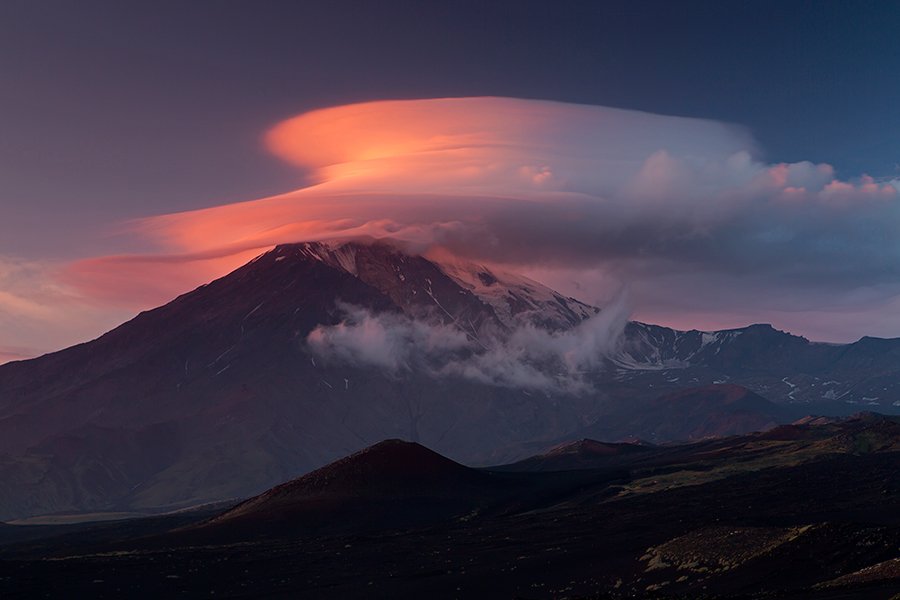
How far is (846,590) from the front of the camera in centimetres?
5184

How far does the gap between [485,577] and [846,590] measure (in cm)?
3973

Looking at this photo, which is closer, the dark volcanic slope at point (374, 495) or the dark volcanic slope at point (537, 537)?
the dark volcanic slope at point (537, 537)

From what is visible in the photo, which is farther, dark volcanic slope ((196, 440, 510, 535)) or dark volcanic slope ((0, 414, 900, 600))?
dark volcanic slope ((196, 440, 510, 535))

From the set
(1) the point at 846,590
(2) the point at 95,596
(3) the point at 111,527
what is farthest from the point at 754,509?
(3) the point at 111,527

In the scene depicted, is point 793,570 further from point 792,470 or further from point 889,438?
point 889,438

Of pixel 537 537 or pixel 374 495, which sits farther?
pixel 374 495

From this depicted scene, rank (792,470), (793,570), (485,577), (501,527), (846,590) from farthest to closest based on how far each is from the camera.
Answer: (792,470) → (501,527) → (485,577) → (793,570) → (846,590)

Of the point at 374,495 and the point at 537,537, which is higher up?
the point at 374,495

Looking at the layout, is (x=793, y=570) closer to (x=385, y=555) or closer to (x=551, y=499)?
(x=385, y=555)

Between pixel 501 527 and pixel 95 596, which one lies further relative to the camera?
pixel 501 527

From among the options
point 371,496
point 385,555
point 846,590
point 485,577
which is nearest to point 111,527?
point 371,496

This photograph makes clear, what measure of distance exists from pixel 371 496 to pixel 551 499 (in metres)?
28.9

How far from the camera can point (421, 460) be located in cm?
17200

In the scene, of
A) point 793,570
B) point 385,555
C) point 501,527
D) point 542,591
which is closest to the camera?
point 793,570
